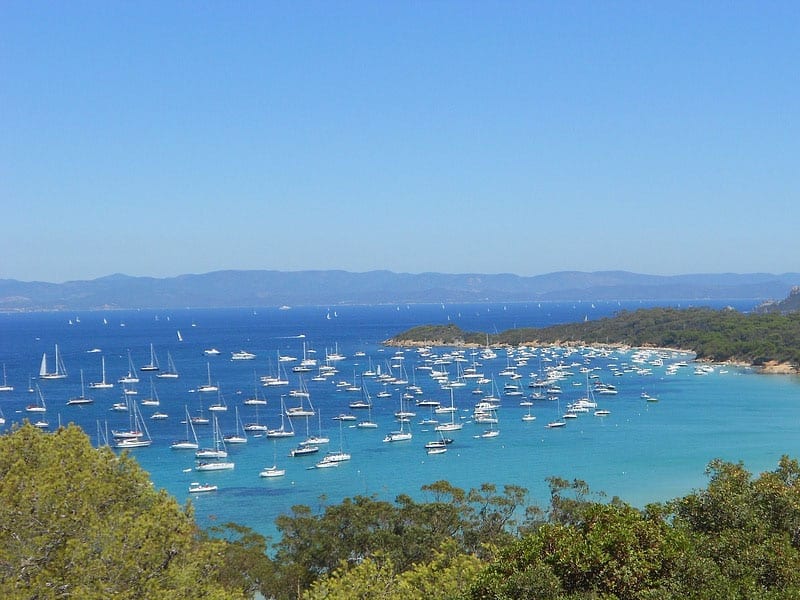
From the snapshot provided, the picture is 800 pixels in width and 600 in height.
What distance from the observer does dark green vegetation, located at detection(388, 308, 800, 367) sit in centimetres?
9075

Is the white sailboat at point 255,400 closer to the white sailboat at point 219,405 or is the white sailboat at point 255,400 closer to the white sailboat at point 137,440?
the white sailboat at point 219,405

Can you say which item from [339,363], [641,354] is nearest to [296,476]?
[339,363]

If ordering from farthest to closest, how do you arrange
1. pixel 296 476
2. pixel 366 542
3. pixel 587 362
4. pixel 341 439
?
pixel 587 362 < pixel 341 439 < pixel 296 476 < pixel 366 542

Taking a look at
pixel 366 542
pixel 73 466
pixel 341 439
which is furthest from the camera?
pixel 341 439

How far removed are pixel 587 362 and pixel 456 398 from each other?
32.2m

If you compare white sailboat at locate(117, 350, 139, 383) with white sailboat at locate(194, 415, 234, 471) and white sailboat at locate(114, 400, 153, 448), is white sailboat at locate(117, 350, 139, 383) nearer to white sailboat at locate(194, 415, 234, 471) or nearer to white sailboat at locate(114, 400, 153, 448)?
white sailboat at locate(114, 400, 153, 448)

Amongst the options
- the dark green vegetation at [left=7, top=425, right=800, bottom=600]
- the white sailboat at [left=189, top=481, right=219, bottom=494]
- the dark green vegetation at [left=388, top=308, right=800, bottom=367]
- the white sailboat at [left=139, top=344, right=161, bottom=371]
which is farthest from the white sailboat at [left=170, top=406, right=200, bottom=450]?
the dark green vegetation at [left=388, top=308, right=800, bottom=367]

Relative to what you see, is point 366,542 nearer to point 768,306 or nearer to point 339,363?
point 339,363

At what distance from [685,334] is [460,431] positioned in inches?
2604

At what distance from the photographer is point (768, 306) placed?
17812 centimetres

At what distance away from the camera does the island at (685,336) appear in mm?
89312

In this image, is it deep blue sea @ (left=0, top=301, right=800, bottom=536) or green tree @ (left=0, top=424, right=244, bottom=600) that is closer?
green tree @ (left=0, top=424, right=244, bottom=600)

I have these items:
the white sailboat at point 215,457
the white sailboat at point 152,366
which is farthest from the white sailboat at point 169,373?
the white sailboat at point 215,457

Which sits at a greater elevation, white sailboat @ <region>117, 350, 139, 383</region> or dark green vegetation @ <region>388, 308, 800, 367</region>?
dark green vegetation @ <region>388, 308, 800, 367</region>
